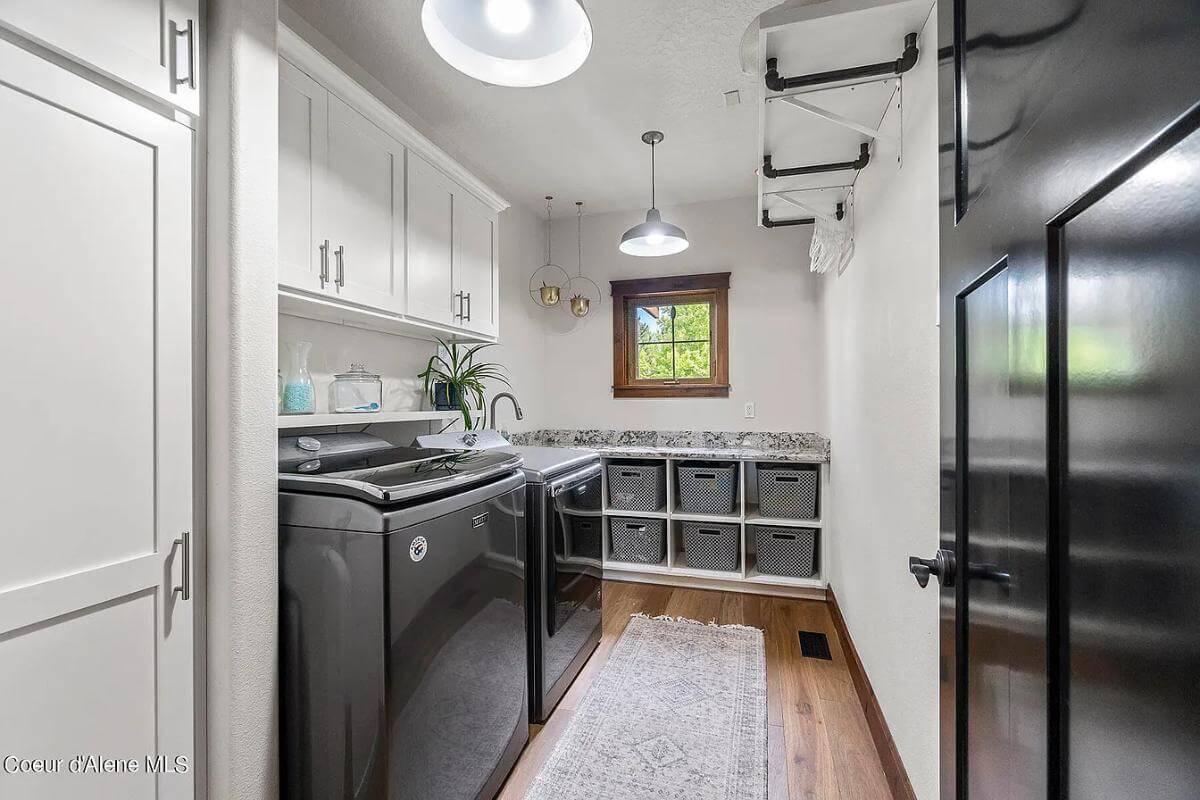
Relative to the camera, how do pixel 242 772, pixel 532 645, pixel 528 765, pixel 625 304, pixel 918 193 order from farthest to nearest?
pixel 625 304 < pixel 532 645 < pixel 528 765 < pixel 918 193 < pixel 242 772

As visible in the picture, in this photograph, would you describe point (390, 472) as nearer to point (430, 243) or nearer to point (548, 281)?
point (430, 243)

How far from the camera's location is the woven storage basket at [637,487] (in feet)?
11.5

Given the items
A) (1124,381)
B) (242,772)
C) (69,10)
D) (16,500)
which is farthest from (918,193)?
(242,772)

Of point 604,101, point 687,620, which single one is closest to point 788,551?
point 687,620

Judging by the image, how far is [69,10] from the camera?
99 cm

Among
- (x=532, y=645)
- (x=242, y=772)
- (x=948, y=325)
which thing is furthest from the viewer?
(x=532, y=645)

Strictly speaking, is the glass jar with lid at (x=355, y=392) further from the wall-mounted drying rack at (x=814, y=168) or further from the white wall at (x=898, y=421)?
the white wall at (x=898, y=421)

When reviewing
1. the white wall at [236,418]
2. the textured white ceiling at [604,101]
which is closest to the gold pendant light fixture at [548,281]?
the textured white ceiling at [604,101]

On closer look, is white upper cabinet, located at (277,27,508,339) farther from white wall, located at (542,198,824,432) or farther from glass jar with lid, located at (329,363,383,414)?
white wall, located at (542,198,824,432)

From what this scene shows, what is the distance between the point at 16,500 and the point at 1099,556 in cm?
151

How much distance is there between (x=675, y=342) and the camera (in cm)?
396

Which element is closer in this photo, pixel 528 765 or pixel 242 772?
pixel 242 772

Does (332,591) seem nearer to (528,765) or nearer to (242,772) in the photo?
(242,772)

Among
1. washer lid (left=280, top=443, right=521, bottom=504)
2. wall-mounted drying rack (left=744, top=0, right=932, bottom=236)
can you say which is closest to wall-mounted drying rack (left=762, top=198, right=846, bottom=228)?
wall-mounted drying rack (left=744, top=0, right=932, bottom=236)
